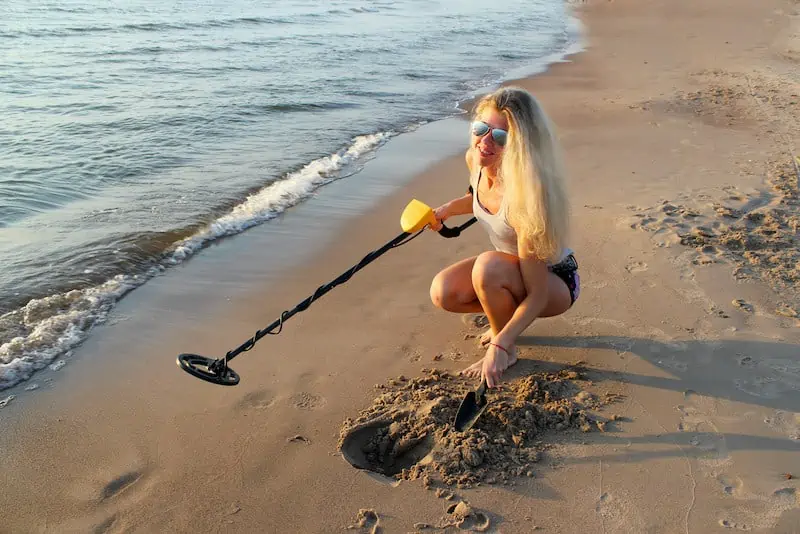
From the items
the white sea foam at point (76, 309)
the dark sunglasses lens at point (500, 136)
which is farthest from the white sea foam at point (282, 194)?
the dark sunglasses lens at point (500, 136)

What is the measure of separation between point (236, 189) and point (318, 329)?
8.90 ft

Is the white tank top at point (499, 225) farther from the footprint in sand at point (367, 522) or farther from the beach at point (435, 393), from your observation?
the footprint in sand at point (367, 522)

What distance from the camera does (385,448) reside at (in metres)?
2.64

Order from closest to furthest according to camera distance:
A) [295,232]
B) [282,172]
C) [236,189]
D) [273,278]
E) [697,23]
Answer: [273,278] < [295,232] < [236,189] < [282,172] < [697,23]

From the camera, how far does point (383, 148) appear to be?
23.8 feet

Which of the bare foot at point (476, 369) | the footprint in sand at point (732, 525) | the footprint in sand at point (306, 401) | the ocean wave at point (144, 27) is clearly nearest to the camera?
the footprint in sand at point (732, 525)

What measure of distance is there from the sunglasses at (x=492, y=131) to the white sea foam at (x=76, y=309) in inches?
92.0

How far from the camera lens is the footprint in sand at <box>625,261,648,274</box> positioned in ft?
13.0

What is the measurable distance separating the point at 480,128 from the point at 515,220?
0.41 metres

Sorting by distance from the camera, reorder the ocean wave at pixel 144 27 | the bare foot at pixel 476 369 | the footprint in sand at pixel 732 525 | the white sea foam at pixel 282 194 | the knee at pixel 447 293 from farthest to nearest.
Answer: the ocean wave at pixel 144 27, the white sea foam at pixel 282 194, the knee at pixel 447 293, the bare foot at pixel 476 369, the footprint in sand at pixel 732 525

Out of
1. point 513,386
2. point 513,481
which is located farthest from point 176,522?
point 513,386

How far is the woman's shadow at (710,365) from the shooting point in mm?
2838

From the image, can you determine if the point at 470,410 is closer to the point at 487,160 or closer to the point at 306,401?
the point at 306,401

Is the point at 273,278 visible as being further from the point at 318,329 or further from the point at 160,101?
the point at 160,101
